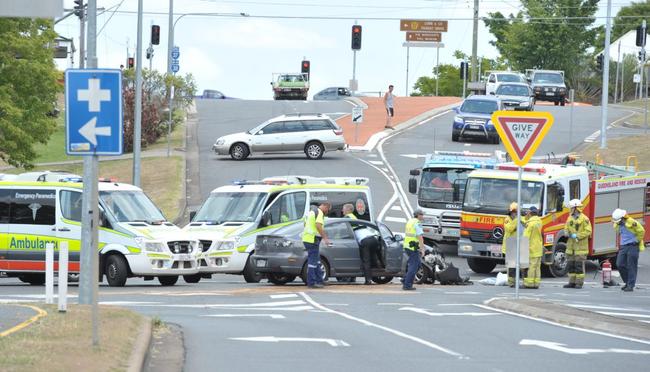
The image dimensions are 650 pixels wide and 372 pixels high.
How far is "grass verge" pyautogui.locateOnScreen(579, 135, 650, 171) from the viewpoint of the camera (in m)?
49.7

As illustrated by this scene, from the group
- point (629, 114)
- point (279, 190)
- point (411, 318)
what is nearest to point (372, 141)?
point (629, 114)

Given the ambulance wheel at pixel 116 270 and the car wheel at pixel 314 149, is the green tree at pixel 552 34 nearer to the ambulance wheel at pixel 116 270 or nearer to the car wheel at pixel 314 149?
the car wheel at pixel 314 149

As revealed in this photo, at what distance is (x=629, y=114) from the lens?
71.4m

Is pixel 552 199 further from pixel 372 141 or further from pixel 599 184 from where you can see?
pixel 372 141

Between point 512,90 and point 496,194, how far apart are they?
33.5 metres

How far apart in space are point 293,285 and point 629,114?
49.2 metres

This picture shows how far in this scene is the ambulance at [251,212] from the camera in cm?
2616

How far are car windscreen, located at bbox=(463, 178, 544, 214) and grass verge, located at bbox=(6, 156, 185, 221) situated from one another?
11.8 m

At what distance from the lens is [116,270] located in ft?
81.3

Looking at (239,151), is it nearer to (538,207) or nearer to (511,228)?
(538,207)

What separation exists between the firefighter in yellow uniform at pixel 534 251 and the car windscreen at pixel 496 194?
298 cm

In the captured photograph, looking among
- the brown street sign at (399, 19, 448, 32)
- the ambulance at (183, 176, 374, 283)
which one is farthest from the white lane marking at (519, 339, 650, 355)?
the brown street sign at (399, 19, 448, 32)

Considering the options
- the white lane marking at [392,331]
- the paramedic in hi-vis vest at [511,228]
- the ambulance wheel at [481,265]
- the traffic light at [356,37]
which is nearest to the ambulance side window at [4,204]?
the white lane marking at [392,331]

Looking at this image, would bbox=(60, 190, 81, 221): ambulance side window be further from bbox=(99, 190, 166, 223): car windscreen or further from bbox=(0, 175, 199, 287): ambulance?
bbox=(99, 190, 166, 223): car windscreen
